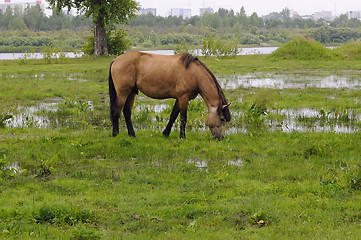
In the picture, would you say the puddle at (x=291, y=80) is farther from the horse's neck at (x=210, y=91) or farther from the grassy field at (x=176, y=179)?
the horse's neck at (x=210, y=91)

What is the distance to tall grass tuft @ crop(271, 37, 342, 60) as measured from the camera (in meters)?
31.9

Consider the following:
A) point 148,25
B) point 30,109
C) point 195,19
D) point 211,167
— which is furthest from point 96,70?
point 195,19

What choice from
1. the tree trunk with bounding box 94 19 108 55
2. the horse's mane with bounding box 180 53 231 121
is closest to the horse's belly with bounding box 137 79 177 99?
the horse's mane with bounding box 180 53 231 121

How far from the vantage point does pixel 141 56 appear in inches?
444

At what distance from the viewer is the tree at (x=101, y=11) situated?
105 ft

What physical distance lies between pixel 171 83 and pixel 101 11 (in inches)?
916

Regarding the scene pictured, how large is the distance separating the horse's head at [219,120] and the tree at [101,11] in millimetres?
22393

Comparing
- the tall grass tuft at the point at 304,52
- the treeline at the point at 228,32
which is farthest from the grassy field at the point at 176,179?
the treeline at the point at 228,32

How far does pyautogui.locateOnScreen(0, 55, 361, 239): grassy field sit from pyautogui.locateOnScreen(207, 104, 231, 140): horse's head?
0.24 m

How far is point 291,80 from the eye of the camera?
2238 centimetres

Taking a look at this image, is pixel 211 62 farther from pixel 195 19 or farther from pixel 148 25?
pixel 195 19

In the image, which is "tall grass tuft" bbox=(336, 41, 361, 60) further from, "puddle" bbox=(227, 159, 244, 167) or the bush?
"puddle" bbox=(227, 159, 244, 167)

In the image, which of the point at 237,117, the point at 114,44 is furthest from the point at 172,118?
the point at 114,44

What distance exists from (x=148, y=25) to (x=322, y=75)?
82.7 metres
